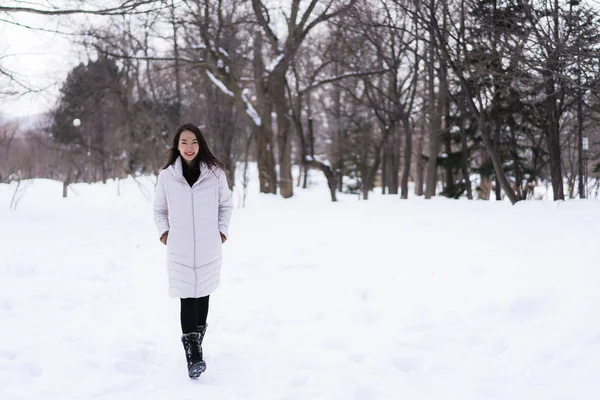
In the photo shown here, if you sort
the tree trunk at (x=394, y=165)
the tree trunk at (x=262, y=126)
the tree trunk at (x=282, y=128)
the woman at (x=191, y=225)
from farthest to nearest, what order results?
the tree trunk at (x=394, y=165) → the tree trunk at (x=262, y=126) → the tree trunk at (x=282, y=128) → the woman at (x=191, y=225)

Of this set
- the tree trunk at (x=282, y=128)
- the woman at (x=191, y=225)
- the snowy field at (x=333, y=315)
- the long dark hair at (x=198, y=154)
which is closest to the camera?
the snowy field at (x=333, y=315)

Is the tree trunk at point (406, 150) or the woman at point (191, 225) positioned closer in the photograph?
the woman at point (191, 225)

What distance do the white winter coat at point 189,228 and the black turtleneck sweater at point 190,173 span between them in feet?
0.11

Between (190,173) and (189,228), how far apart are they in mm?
414

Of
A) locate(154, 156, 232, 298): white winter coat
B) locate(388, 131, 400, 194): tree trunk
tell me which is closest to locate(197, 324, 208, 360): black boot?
locate(154, 156, 232, 298): white winter coat

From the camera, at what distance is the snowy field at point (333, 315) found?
3.54 meters

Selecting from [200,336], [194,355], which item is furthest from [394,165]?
[194,355]

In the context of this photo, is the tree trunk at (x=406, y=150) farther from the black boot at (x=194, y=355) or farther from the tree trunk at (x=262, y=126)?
the black boot at (x=194, y=355)

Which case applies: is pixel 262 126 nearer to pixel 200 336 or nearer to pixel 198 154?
pixel 198 154

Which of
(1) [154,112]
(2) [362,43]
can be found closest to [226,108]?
(1) [154,112]

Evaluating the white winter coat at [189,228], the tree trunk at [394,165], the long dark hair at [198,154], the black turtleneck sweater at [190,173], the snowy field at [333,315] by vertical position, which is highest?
the tree trunk at [394,165]

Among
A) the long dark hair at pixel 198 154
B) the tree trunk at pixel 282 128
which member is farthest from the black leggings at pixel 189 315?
the tree trunk at pixel 282 128

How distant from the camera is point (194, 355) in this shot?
3.63m

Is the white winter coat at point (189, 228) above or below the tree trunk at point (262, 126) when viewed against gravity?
below
